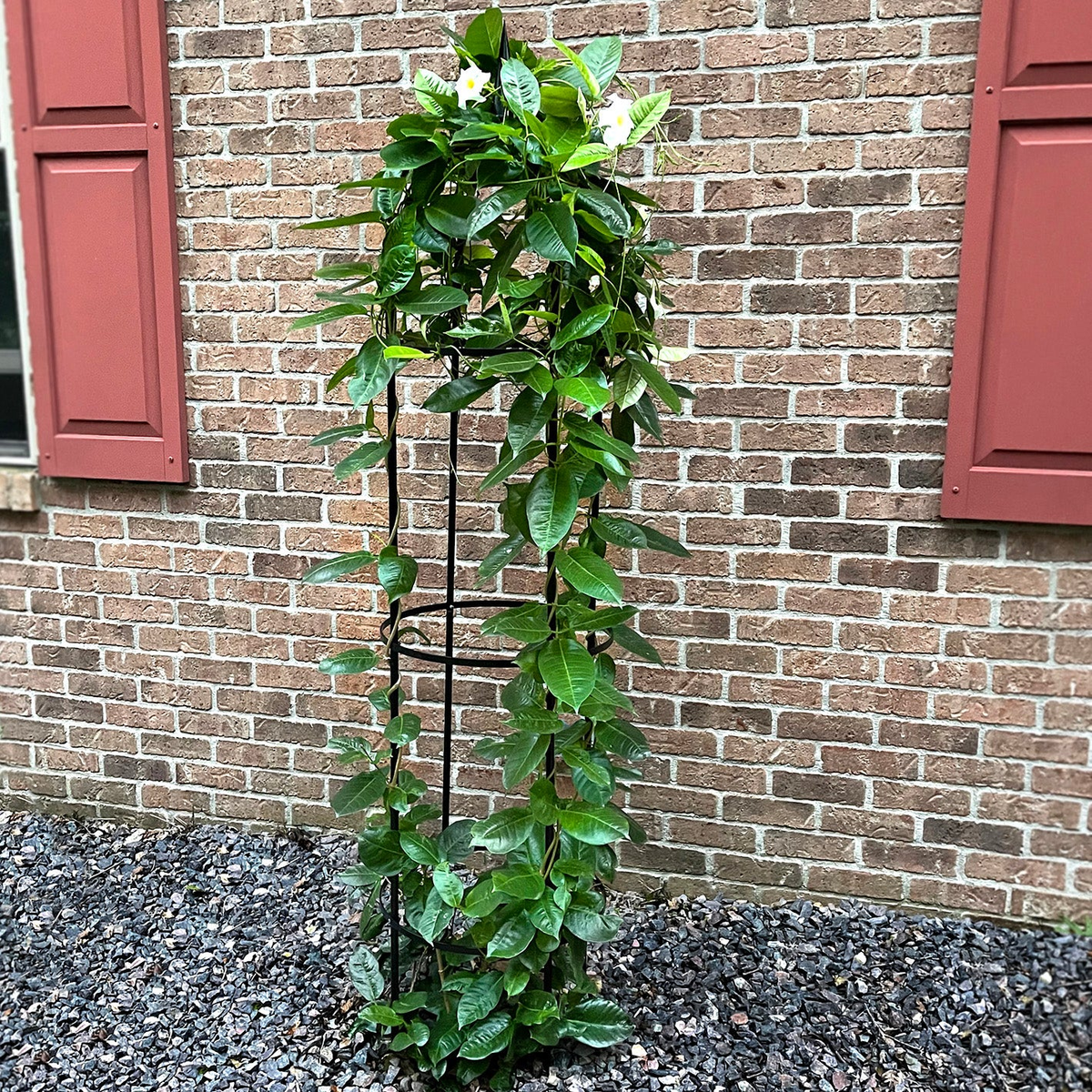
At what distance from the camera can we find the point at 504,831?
174cm

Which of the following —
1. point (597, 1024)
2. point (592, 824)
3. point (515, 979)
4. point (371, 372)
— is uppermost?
point (371, 372)

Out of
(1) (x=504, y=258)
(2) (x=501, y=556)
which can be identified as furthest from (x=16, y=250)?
(2) (x=501, y=556)

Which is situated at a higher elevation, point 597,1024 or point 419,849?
point 419,849

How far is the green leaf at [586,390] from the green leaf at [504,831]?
775mm

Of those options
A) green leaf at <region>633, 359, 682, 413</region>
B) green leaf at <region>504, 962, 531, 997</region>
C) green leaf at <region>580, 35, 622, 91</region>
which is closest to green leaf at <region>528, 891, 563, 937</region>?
green leaf at <region>504, 962, 531, 997</region>

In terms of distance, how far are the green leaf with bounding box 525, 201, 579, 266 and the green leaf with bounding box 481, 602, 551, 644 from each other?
2.04 feet

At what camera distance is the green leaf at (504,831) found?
1729mm

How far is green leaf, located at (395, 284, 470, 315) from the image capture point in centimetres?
166

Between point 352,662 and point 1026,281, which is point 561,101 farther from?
point 1026,281

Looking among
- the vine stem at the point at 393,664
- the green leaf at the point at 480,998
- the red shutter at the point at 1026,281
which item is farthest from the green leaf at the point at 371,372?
the red shutter at the point at 1026,281

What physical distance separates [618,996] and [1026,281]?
6.15ft

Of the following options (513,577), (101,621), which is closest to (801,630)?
(513,577)

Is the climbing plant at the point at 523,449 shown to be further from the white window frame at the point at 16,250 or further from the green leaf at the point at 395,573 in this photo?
the white window frame at the point at 16,250

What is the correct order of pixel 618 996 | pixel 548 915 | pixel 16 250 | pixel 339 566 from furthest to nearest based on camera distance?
pixel 16 250 < pixel 618 996 < pixel 339 566 < pixel 548 915
